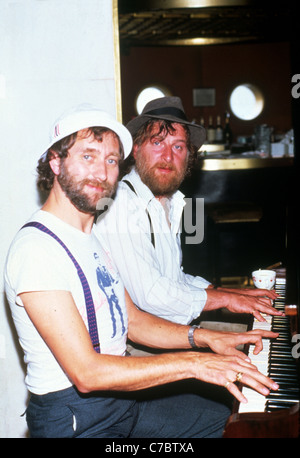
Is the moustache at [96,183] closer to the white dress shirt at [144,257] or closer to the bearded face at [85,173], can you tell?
the bearded face at [85,173]

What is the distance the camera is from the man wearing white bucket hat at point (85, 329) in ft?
5.06

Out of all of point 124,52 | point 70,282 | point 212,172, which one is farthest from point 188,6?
point 124,52

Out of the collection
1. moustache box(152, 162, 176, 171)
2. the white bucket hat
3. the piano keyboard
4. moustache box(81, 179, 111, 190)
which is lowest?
the piano keyboard

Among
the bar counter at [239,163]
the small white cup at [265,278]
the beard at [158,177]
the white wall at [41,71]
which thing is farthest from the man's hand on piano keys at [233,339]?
the bar counter at [239,163]

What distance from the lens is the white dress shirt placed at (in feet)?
7.69

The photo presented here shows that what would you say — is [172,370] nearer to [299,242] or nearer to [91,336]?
[91,336]

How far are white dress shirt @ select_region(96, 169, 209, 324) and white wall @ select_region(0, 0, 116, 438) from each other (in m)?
0.48

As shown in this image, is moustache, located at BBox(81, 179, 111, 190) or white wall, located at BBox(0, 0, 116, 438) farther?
white wall, located at BBox(0, 0, 116, 438)

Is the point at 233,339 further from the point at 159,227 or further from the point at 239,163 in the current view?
the point at 239,163

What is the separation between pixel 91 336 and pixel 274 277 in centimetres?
112

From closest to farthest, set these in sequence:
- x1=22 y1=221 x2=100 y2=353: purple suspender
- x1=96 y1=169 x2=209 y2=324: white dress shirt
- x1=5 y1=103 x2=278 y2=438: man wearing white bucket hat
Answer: x1=5 y1=103 x2=278 y2=438: man wearing white bucket hat
x1=22 y1=221 x2=100 y2=353: purple suspender
x1=96 y1=169 x2=209 y2=324: white dress shirt

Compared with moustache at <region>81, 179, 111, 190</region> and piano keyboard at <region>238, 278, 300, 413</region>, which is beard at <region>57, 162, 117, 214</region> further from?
piano keyboard at <region>238, 278, 300, 413</region>

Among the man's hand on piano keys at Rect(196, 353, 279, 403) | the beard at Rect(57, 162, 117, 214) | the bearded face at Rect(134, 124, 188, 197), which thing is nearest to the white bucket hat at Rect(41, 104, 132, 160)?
the beard at Rect(57, 162, 117, 214)

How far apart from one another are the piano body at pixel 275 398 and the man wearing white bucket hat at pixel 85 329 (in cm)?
4
